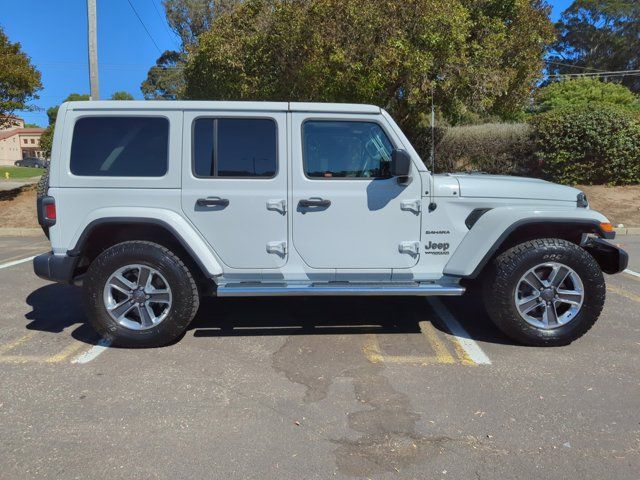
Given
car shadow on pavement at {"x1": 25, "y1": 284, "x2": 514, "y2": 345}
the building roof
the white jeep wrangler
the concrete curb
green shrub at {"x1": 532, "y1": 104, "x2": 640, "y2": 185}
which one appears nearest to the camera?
the white jeep wrangler

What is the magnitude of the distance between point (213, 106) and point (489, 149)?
14.0 meters

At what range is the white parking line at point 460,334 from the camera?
414 centimetres

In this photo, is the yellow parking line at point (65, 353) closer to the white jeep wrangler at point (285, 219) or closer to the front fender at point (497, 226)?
the white jeep wrangler at point (285, 219)

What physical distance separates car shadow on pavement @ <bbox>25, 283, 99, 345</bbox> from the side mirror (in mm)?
3029

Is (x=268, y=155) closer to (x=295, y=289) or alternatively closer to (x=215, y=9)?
(x=295, y=289)

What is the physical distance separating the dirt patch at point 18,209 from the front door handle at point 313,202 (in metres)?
9.80

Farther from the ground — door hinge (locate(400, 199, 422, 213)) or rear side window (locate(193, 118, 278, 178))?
rear side window (locate(193, 118, 278, 178))

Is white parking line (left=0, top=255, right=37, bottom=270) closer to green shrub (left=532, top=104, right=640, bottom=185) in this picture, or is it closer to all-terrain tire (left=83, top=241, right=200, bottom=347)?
all-terrain tire (left=83, top=241, right=200, bottom=347)

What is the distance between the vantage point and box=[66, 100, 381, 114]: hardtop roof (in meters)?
4.22

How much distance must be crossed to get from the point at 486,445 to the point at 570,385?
1.12m

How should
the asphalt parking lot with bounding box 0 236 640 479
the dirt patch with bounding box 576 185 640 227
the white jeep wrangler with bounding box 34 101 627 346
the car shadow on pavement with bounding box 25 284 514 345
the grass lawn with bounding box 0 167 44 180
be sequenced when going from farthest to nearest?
the grass lawn with bounding box 0 167 44 180 < the dirt patch with bounding box 576 185 640 227 < the car shadow on pavement with bounding box 25 284 514 345 < the white jeep wrangler with bounding box 34 101 627 346 < the asphalt parking lot with bounding box 0 236 640 479

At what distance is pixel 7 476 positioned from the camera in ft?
8.69


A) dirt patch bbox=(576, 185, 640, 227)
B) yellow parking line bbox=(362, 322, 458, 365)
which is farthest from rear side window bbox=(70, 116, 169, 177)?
dirt patch bbox=(576, 185, 640, 227)

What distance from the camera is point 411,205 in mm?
4258
